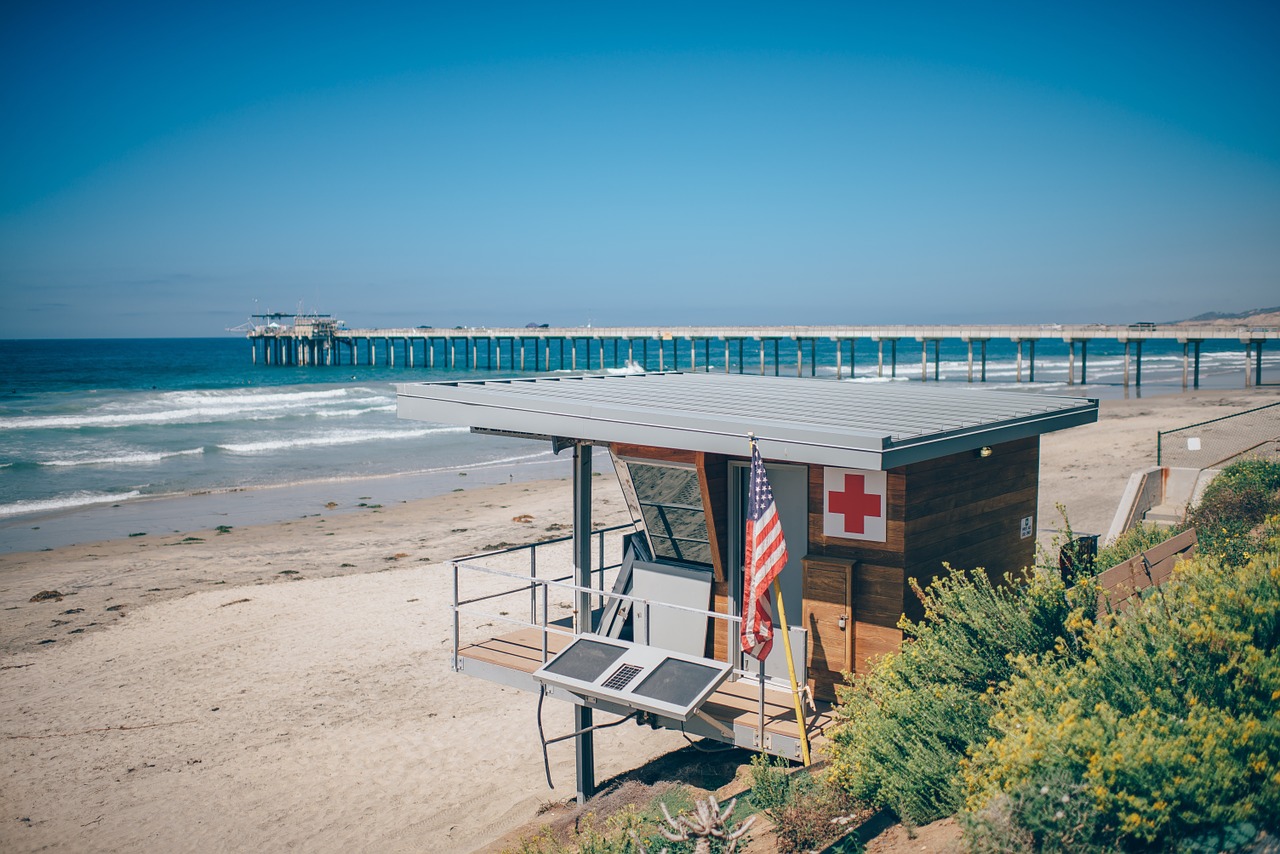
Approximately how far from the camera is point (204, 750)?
1080 cm

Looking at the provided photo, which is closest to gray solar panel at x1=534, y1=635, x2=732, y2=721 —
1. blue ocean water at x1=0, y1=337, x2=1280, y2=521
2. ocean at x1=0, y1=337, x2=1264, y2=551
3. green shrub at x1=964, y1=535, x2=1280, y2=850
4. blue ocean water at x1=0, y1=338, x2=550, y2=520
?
green shrub at x1=964, y1=535, x2=1280, y2=850

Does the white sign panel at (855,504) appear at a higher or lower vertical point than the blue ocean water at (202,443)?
higher

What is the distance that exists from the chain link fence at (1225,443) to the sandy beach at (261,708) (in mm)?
1861

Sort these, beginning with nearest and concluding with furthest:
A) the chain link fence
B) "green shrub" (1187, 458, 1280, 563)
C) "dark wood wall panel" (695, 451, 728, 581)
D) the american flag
→ 1. the american flag
2. "dark wood wall panel" (695, 451, 728, 581)
3. "green shrub" (1187, 458, 1280, 563)
4. the chain link fence

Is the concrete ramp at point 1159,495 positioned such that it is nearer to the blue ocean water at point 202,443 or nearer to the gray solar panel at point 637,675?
the gray solar panel at point 637,675

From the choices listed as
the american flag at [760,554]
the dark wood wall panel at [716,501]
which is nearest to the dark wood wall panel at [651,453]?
the dark wood wall panel at [716,501]

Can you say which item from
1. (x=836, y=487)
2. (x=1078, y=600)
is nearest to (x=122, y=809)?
(x=836, y=487)

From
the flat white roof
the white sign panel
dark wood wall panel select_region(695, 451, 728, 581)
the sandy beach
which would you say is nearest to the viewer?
the flat white roof

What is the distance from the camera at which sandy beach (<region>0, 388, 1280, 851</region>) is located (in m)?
9.27

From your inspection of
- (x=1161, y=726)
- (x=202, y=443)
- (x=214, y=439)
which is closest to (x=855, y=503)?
(x=1161, y=726)

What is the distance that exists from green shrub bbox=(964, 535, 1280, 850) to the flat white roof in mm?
1747

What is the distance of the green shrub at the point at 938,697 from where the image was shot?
5020mm

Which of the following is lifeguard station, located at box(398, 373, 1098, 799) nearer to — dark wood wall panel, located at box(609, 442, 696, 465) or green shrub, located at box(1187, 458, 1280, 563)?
dark wood wall panel, located at box(609, 442, 696, 465)

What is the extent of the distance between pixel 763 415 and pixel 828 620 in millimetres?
1680
